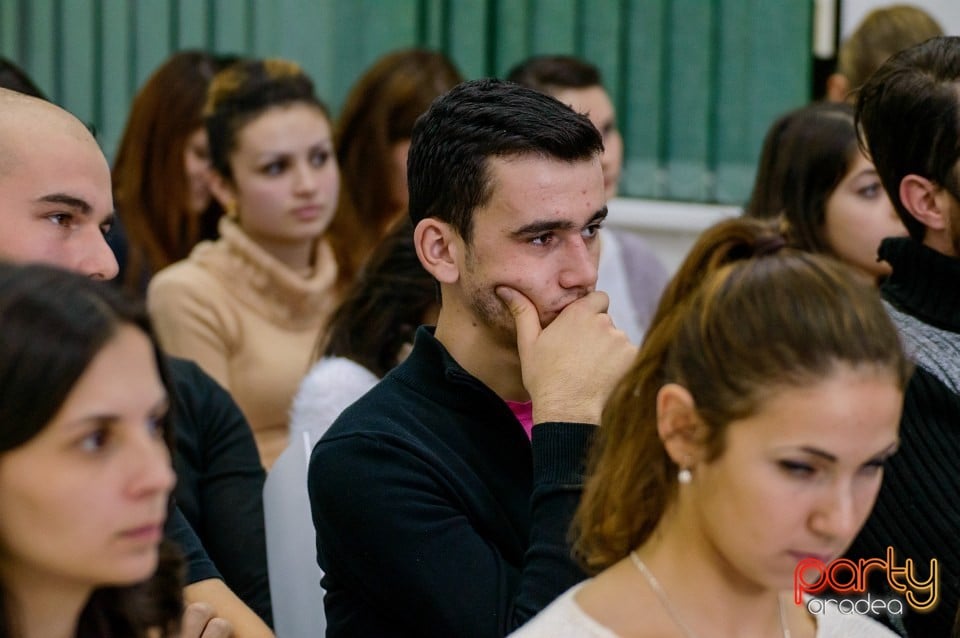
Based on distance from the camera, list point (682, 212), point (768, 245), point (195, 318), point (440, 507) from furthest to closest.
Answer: point (682, 212), point (195, 318), point (440, 507), point (768, 245)

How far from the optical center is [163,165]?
4.05 metres

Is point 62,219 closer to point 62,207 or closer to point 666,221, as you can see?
point 62,207

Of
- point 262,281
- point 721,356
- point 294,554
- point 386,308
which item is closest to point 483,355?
point 294,554

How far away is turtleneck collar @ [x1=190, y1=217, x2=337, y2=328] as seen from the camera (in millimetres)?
3438

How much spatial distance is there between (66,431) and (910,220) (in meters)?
1.38

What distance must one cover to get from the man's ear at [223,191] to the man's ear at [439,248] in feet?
5.69

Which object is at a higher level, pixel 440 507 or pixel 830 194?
pixel 830 194

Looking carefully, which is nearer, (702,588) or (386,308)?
(702,588)

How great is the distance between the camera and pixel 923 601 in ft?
6.17

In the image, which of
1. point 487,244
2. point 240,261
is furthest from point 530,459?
point 240,261

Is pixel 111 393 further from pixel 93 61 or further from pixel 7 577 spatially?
pixel 93 61

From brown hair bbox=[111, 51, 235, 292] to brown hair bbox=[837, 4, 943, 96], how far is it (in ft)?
5.69

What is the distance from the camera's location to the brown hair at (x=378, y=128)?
12.9 ft

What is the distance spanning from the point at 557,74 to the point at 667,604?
280 cm
